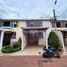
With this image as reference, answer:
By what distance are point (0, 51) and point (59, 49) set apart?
6.47 m

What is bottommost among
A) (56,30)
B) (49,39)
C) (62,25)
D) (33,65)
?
(33,65)

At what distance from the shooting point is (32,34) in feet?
77.0

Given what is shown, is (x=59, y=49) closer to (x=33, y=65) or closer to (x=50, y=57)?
(x=50, y=57)

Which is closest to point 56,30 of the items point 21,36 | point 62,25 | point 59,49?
point 59,49

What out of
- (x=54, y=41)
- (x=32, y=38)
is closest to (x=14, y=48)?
(x=54, y=41)

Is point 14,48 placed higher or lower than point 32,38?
lower

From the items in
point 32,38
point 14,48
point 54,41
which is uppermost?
point 32,38

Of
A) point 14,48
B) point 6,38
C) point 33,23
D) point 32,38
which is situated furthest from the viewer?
point 33,23

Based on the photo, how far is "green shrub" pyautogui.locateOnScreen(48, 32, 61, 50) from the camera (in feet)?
51.8

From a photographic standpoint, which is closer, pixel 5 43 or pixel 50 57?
pixel 50 57

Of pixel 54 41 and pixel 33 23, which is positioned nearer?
pixel 54 41

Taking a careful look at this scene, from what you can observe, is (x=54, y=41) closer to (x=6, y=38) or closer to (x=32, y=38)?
(x=32, y=38)

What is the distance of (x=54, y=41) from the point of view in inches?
634

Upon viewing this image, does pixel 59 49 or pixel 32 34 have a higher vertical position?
pixel 32 34
